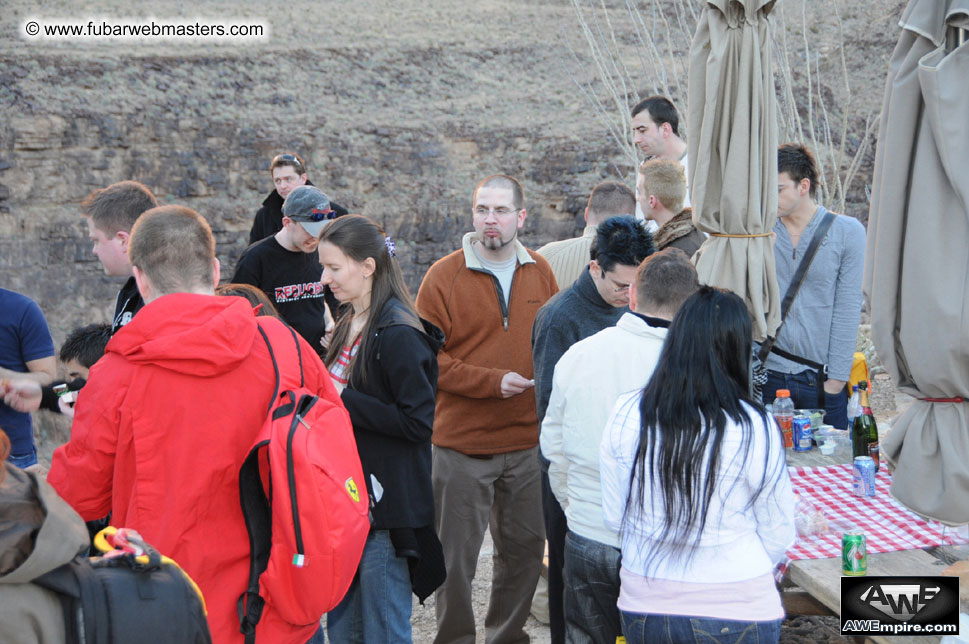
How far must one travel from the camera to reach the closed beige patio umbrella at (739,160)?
3.76 m

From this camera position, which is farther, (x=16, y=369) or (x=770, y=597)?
(x=16, y=369)

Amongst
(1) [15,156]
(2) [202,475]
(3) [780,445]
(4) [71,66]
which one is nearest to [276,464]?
(2) [202,475]

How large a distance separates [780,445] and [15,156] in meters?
17.0

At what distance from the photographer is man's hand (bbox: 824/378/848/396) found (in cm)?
438

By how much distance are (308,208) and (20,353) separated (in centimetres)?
159

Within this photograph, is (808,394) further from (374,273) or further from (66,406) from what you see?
(66,406)

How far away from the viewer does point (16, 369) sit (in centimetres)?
397

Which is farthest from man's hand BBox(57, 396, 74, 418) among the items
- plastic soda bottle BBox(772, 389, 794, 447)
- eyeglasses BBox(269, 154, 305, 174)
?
eyeglasses BBox(269, 154, 305, 174)

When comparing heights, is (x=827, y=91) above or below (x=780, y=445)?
above

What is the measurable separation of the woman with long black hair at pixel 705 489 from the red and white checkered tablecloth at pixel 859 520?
27.3 inches

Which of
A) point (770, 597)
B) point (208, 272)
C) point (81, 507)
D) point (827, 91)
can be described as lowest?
point (770, 597)

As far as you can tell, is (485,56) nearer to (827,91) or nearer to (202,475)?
(827,91)

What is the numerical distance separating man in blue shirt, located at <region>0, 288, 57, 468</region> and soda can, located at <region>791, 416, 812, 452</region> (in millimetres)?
3319

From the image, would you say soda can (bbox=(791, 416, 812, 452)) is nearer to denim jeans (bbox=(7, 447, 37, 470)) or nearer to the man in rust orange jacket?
the man in rust orange jacket
